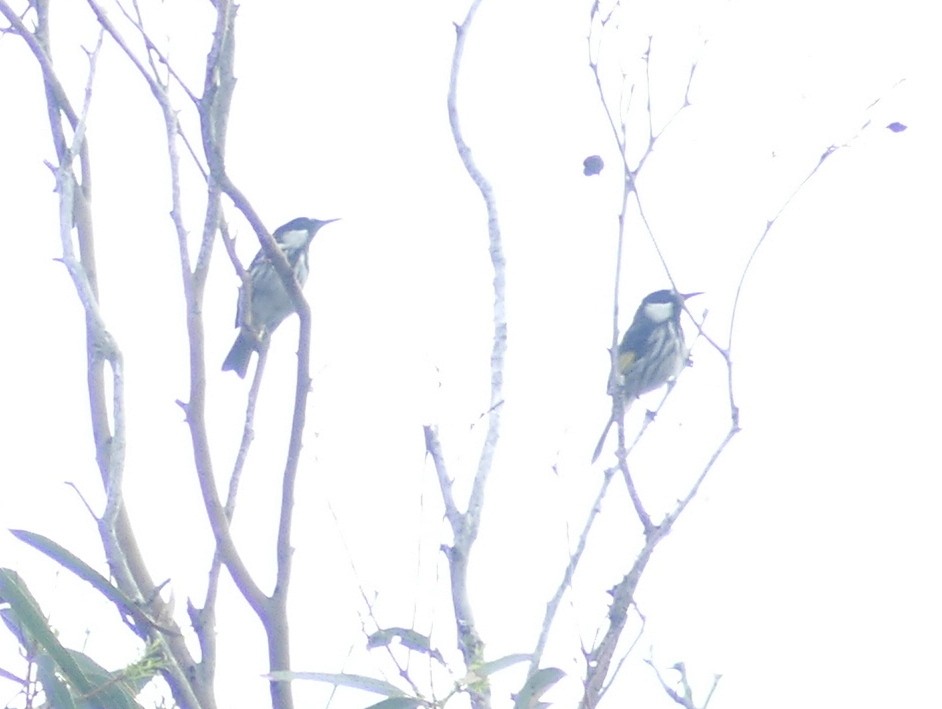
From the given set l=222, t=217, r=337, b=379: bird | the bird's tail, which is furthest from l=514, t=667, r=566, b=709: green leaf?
the bird's tail

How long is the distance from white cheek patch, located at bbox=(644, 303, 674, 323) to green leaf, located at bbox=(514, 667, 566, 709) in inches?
163

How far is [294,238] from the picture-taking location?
20.6ft

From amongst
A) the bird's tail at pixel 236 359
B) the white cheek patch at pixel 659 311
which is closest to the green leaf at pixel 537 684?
the white cheek patch at pixel 659 311

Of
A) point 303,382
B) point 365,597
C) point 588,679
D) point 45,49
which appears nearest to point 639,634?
point 588,679

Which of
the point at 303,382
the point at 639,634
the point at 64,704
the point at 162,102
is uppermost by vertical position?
the point at 162,102

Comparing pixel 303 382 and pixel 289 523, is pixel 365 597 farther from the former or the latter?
pixel 303 382

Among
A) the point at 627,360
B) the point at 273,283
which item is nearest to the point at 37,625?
the point at 273,283

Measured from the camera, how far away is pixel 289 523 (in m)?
1.92

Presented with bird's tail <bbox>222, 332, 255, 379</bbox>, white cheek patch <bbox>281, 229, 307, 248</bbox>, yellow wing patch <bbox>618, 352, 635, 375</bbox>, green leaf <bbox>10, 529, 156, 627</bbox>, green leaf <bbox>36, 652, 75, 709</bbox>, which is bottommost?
green leaf <bbox>36, 652, 75, 709</bbox>

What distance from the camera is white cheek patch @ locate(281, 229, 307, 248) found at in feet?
20.4

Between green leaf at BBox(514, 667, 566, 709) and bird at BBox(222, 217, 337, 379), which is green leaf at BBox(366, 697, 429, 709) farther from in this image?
bird at BBox(222, 217, 337, 379)

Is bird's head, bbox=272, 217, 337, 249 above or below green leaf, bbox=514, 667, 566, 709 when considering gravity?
above

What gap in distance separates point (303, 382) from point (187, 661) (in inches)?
15.8

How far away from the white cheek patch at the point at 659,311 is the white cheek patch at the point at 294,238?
1.55m
